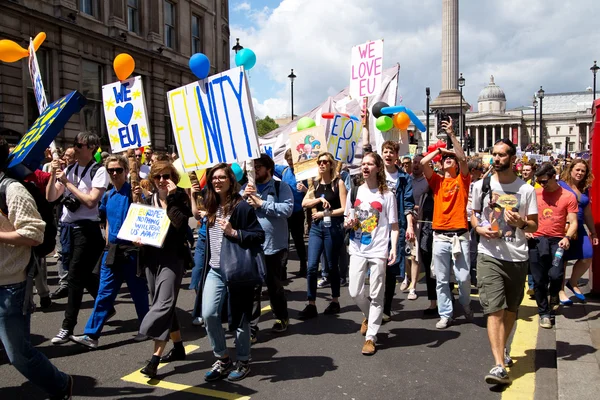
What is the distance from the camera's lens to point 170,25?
2592cm

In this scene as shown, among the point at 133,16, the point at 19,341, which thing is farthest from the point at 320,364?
the point at 133,16

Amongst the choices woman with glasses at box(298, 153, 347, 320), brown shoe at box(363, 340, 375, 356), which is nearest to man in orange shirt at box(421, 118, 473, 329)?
woman with glasses at box(298, 153, 347, 320)

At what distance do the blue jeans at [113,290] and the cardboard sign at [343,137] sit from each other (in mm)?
4211

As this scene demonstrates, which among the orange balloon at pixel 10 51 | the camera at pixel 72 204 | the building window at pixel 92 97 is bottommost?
the camera at pixel 72 204

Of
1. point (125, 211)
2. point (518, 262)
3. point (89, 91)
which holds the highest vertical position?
point (89, 91)

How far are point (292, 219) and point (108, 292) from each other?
3.98 meters

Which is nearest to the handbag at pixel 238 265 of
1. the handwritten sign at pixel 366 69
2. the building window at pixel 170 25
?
the handwritten sign at pixel 366 69

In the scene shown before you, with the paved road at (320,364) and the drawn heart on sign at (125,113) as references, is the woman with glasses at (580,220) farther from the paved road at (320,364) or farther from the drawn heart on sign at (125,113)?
the drawn heart on sign at (125,113)

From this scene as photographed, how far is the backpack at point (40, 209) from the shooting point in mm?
3199

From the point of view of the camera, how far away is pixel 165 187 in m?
4.55

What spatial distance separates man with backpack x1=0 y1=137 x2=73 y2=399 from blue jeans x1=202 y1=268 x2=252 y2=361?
116cm

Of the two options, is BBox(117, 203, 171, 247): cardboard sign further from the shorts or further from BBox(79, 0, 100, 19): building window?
BBox(79, 0, 100, 19): building window

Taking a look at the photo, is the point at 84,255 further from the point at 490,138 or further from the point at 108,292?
the point at 490,138

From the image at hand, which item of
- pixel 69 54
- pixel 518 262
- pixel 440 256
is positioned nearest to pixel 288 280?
pixel 440 256
